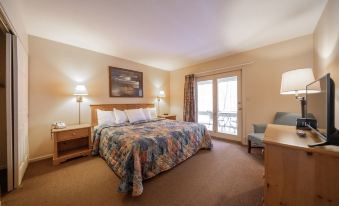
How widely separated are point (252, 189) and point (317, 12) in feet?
8.65

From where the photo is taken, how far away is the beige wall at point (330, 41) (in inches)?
58.0

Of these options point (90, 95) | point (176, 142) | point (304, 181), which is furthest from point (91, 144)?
point (304, 181)

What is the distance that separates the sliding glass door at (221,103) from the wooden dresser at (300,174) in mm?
2605

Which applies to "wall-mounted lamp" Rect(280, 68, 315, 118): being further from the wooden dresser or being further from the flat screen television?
the wooden dresser

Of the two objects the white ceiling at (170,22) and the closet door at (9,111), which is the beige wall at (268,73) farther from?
the closet door at (9,111)

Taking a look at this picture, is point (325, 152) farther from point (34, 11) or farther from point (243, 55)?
point (34, 11)

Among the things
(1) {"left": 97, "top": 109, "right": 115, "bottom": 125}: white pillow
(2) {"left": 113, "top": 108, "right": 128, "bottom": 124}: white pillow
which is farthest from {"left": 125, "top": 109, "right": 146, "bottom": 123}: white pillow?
(1) {"left": 97, "top": 109, "right": 115, "bottom": 125}: white pillow

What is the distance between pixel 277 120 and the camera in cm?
272

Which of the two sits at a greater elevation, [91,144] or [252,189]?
[91,144]

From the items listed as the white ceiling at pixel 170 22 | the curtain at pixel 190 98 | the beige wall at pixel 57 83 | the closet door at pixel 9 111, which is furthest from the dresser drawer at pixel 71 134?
the curtain at pixel 190 98

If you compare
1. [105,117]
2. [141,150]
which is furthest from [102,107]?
[141,150]

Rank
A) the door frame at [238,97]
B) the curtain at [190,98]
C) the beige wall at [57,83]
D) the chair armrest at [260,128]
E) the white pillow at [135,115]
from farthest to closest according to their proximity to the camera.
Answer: the curtain at [190,98], the door frame at [238,97], the white pillow at [135,115], the chair armrest at [260,128], the beige wall at [57,83]

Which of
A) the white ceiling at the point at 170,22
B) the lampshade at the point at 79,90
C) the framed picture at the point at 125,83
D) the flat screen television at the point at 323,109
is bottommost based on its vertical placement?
the flat screen television at the point at 323,109

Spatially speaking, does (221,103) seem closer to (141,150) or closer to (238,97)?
(238,97)
